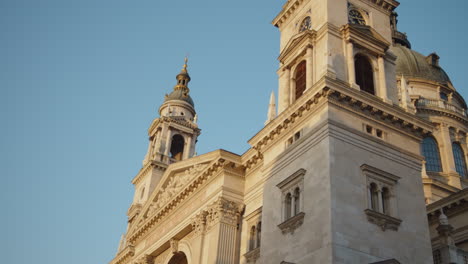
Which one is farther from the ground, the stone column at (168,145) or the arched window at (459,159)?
the stone column at (168,145)

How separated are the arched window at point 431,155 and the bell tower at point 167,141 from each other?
22.8m

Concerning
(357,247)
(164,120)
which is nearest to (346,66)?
(357,247)

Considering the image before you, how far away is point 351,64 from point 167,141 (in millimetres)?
32226

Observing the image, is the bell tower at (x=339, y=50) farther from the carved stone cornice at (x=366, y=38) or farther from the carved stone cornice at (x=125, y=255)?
the carved stone cornice at (x=125, y=255)

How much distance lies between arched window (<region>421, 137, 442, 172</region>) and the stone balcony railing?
3144 millimetres

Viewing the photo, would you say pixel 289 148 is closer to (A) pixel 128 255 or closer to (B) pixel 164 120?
(A) pixel 128 255

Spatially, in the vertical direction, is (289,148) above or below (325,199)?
above

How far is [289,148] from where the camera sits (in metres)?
25.4

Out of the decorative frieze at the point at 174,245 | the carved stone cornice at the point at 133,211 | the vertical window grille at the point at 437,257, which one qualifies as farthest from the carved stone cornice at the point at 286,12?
the carved stone cornice at the point at 133,211

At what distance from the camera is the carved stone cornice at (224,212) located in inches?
1126

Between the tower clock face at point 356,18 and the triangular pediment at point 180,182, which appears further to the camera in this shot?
the triangular pediment at point 180,182

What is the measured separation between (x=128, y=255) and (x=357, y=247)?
25918 millimetres

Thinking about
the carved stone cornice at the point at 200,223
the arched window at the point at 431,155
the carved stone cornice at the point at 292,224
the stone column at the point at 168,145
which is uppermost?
the stone column at the point at 168,145

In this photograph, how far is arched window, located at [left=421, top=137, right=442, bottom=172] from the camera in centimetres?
4559
